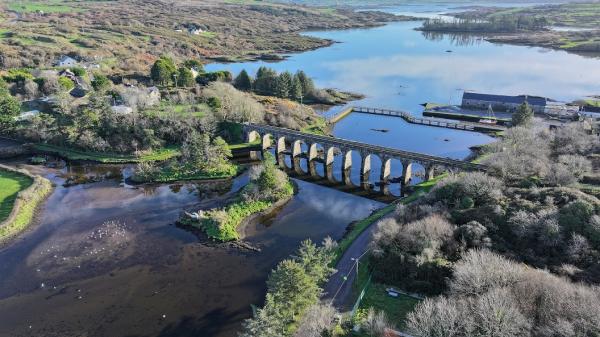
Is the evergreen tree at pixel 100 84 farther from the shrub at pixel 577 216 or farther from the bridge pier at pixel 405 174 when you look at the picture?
the shrub at pixel 577 216

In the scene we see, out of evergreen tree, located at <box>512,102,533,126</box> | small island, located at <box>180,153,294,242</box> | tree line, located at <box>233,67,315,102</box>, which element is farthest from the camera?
tree line, located at <box>233,67,315,102</box>

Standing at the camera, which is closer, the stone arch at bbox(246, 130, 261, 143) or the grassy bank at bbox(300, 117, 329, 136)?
the stone arch at bbox(246, 130, 261, 143)

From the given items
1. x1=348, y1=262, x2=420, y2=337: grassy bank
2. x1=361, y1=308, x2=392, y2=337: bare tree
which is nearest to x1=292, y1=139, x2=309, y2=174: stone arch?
x1=348, y1=262, x2=420, y2=337: grassy bank

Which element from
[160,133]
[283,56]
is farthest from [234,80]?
[283,56]

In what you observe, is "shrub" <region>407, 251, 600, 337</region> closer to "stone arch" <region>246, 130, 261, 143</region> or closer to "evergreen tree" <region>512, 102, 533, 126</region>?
"evergreen tree" <region>512, 102, 533, 126</region>

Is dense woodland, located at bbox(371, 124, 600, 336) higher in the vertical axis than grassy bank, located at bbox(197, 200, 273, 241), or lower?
higher

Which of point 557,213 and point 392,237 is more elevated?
point 557,213

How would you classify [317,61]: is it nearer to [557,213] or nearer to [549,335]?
[557,213]
